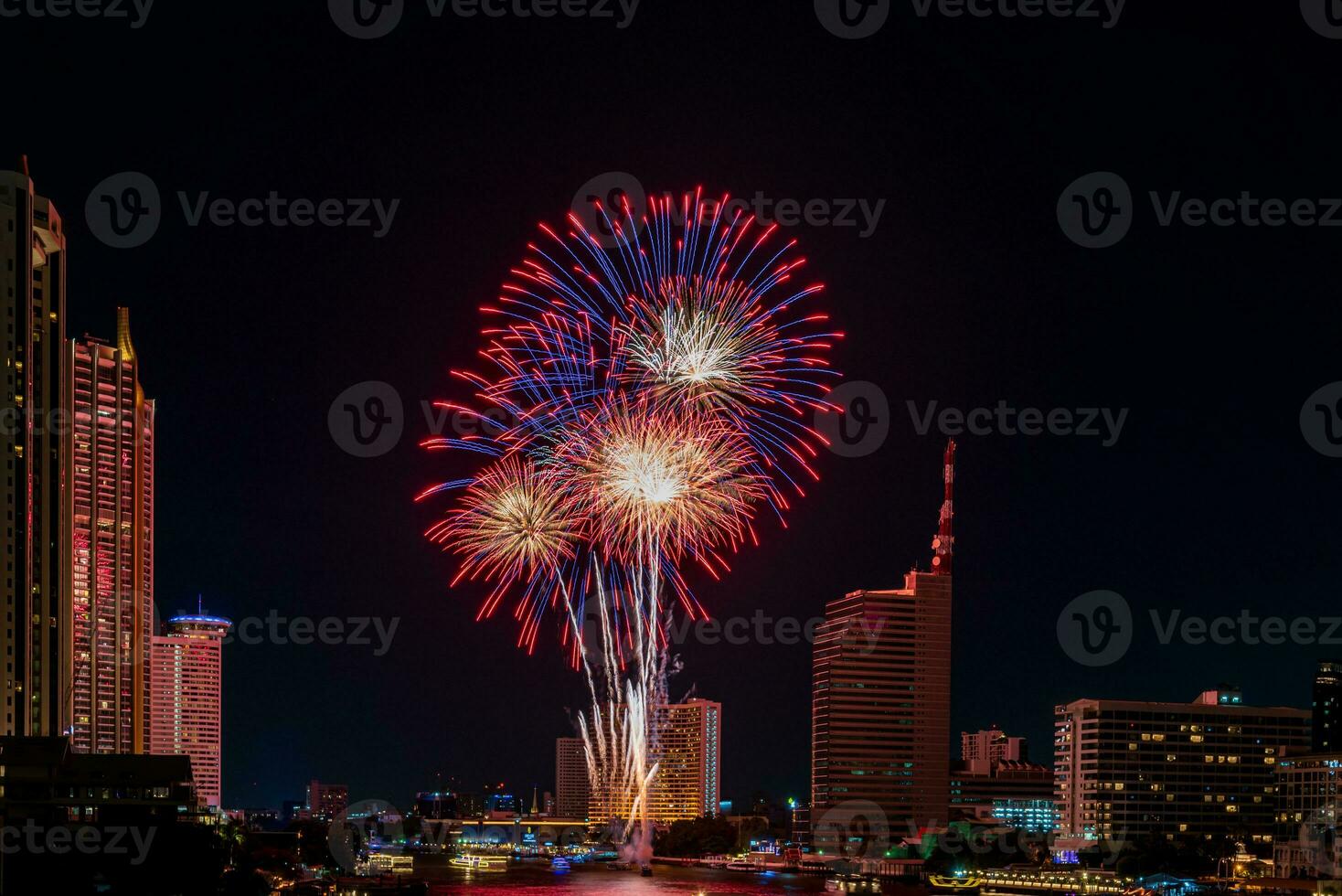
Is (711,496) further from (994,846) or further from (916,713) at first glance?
(916,713)

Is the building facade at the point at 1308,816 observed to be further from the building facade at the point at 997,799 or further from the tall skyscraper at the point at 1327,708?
the building facade at the point at 997,799

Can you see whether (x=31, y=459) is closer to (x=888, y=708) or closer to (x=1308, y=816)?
(x=1308, y=816)

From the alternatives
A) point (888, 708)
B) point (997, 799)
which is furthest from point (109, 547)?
point (997, 799)

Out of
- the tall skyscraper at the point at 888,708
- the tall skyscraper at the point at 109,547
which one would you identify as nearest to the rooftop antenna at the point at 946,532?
the tall skyscraper at the point at 888,708

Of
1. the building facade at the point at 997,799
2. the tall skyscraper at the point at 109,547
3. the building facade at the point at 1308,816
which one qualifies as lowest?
the building facade at the point at 997,799

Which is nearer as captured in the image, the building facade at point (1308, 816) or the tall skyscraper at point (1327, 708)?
the building facade at point (1308, 816)
